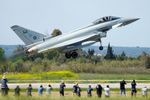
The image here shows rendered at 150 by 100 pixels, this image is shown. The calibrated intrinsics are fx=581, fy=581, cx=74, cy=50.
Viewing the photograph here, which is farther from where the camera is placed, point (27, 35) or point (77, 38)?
point (27, 35)

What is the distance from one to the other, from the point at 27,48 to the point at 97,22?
729 cm

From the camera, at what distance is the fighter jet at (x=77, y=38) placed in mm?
54875

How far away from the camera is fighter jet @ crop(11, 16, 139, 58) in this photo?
54.9m

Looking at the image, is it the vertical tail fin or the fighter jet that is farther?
the vertical tail fin

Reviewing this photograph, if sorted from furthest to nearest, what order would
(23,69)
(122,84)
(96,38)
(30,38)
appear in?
(23,69) < (30,38) < (96,38) < (122,84)

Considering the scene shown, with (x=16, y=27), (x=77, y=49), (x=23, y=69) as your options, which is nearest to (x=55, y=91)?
(x=77, y=49)

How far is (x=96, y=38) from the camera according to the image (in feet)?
179

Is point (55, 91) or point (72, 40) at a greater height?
point (72, 40)

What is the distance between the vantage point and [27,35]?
5928 cm

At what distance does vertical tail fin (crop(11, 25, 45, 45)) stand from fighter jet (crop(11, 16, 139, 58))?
1.27 ft

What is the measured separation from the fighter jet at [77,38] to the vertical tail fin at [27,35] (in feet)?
1.27

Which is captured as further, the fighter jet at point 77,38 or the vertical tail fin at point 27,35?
the vertical tail fin at point 27,35

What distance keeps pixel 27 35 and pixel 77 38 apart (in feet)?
18.9

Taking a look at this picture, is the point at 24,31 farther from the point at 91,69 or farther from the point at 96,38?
the point at 91,69
